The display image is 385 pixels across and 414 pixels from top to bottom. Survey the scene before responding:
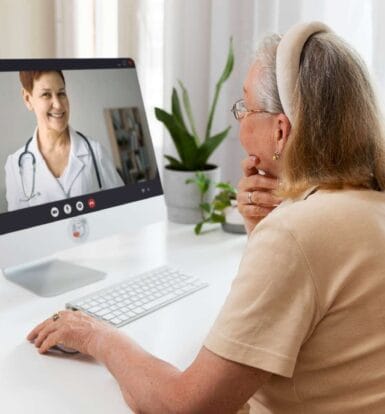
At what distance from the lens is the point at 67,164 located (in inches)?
55.2

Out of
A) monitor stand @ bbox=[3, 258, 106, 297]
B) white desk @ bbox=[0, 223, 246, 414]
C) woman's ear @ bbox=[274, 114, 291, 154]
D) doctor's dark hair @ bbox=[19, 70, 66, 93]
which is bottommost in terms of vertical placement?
white desk @ bbox=[0, 223, 246, 414]

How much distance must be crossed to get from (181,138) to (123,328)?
86cm

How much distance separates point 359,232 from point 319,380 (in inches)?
8.3

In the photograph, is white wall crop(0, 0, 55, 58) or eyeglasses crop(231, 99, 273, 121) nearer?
eyeglasses crop(231, 99, 273, 121)

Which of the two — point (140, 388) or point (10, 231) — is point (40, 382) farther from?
point (10, 231)

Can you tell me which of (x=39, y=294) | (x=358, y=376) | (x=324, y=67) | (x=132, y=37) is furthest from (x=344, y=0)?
(x=358, y=376)

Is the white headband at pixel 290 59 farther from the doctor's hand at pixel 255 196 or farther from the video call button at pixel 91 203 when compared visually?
the video call button at pixel 91 203

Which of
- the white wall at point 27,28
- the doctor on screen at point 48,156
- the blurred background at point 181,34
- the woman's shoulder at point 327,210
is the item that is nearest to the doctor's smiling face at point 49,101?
the doctor on screen at point 48,156

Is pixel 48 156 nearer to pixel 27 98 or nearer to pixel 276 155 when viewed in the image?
pixel 27 98

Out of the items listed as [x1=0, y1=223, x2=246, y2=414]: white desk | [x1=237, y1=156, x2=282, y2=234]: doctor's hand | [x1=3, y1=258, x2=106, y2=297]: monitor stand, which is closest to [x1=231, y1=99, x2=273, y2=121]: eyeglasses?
[x1=237, y1=156, x2=282, y2=234]: doctor's hand

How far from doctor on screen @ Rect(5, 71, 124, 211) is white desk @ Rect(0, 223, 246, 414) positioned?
8.4 inches

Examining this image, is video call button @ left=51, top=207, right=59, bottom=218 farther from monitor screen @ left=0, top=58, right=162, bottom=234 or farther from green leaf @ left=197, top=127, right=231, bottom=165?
green leaf @ left=197, top=127, right=231, bottom=165

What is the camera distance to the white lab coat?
1.32 m

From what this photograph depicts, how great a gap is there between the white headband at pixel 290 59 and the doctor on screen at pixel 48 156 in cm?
60
